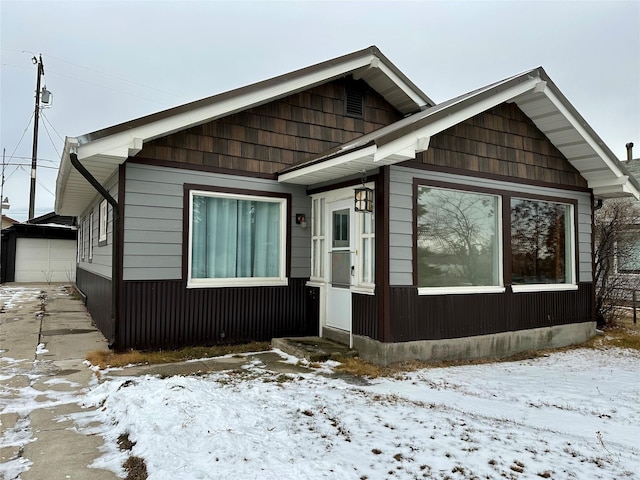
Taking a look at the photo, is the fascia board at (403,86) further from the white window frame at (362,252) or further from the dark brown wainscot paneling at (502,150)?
the white window frame at (362,252)

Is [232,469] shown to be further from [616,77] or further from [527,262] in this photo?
[616,77]

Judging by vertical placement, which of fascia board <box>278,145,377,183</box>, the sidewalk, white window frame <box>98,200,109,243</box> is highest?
fascia board <box>278,145,377,183</box>

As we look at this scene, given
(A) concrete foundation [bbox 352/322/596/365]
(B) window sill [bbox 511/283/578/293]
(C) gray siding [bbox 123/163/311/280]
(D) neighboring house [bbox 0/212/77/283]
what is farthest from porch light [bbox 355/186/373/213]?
(D) neighboring house [bbox 0/212/77/283]

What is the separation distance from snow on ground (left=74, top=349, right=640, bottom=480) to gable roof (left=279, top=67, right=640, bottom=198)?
2.69 meters

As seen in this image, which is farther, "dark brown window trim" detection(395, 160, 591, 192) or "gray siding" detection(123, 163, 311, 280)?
"dark brown window trim" detection(395, 160, 591, 192)

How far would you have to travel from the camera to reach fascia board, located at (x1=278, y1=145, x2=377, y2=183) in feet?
17.6

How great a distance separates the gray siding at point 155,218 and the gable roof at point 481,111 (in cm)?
161

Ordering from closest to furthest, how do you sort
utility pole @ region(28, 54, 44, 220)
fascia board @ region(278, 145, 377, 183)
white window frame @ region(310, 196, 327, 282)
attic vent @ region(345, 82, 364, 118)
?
fascia board @ region(278, 145, 377, 183) → white window frame @ region(310, 196, 327, 282) → attic vent @ region(345, 82, 364, 118) → utility pole @ region(28, 54, 44, 220)

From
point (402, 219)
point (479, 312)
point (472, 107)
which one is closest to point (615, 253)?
point (479, 312)

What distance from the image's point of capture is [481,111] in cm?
620

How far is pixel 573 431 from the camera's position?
3713 millimetres

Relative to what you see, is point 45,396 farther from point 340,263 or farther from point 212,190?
point 340,263

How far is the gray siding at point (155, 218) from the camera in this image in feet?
19.9

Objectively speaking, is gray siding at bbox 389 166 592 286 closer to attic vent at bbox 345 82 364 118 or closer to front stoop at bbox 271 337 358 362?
front stoop at bbox 271 337 358 362
